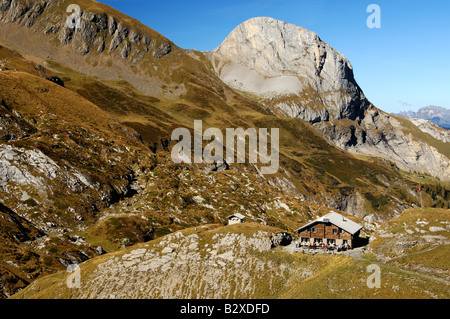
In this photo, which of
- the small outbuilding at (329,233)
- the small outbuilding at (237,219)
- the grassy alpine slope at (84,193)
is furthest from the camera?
the small outbuilding at (237,219)

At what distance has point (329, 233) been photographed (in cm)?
5706

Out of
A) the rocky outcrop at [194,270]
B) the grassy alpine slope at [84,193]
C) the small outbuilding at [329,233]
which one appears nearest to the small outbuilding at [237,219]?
the grassy alpine slope at [84,193]

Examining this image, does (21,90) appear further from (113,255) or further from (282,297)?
(282,297)

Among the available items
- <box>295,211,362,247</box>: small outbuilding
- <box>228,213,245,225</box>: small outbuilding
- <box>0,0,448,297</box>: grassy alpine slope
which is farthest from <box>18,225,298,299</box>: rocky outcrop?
<box>228,213,245,225</box>: small outbuilding

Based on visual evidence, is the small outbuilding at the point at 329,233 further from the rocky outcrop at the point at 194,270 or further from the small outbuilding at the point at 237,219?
the small outbuilding at the point at 237,219

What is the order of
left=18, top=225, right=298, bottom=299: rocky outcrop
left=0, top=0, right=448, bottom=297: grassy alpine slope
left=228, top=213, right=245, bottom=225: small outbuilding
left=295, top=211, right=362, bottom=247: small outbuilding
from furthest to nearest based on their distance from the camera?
left=228, top=213, right=245, bottom=225: small outbuilding, left=0, top=0, right=448, bottom=297: grassy alpine slope, left=295, top=211, right=362, bottom=247: small outbuilding, left=18, top=225, right=298, bottom=299: rocky outcrop

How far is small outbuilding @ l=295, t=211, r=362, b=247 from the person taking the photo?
2223 inches

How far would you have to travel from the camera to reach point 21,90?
120 metres

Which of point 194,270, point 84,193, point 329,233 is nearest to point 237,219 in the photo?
point 329,233

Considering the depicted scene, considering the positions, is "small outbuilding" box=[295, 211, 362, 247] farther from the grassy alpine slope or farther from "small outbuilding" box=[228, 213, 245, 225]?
"small outbuilding" box=[228, 213, 245, 225]

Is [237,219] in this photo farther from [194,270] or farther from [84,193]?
[84,193]

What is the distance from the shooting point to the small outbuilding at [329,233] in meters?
56.5

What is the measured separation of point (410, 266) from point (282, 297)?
15.2 metres

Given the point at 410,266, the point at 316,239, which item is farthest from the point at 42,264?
the point at 410,266
